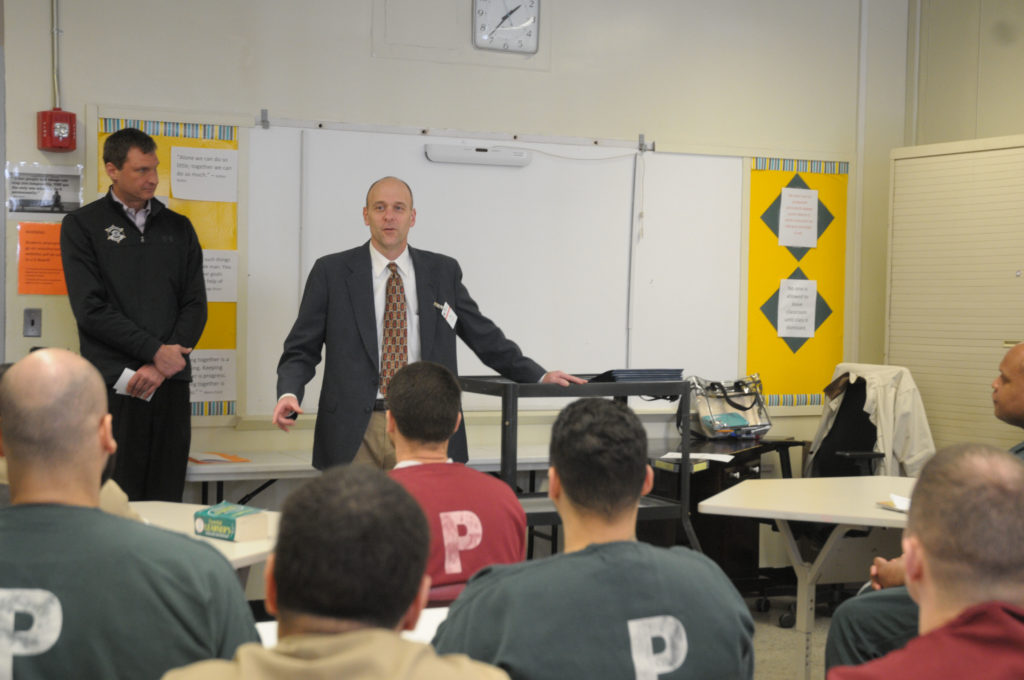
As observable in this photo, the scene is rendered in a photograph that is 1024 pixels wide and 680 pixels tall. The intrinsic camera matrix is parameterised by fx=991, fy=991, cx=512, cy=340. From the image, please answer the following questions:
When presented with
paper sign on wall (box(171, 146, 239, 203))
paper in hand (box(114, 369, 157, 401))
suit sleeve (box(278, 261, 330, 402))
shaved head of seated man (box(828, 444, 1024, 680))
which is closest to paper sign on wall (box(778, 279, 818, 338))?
suit sleeve (box(278, 261, 330, 402))

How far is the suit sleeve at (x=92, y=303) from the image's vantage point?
3.78 m

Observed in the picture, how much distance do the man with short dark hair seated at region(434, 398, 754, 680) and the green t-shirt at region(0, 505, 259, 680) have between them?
0.40 m

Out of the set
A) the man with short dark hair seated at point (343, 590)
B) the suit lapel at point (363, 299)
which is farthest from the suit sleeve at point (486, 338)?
the man with short dark hair seated at point (343, 590)

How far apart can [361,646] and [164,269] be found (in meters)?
3.30

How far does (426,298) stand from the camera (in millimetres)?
3686

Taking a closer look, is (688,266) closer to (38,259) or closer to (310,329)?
(310,329)

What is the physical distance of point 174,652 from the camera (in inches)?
58.4

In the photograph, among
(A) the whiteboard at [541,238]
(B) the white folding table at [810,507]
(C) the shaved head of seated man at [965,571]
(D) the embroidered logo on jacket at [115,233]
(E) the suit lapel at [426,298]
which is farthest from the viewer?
(A) the whiteboard at [541,238]

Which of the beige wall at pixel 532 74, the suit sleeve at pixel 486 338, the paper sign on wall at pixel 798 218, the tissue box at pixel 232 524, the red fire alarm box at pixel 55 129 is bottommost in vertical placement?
the tissue box at pixel 232 524

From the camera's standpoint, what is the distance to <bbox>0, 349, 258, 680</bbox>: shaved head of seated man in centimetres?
142

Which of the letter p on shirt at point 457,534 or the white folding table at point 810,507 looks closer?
the letter p on shirt at point 457,534

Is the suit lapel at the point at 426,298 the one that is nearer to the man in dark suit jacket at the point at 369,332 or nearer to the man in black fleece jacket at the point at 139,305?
the man in dark suit jacket at the point at 369,332

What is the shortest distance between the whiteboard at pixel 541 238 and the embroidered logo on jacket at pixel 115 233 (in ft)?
2.27

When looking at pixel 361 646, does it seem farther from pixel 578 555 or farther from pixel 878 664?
pixel 878 664
